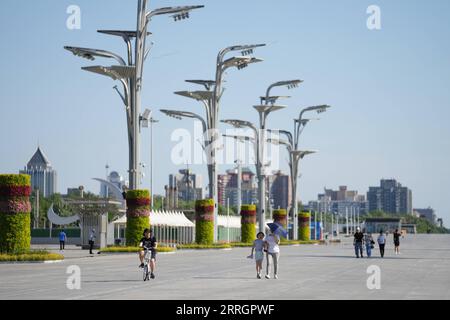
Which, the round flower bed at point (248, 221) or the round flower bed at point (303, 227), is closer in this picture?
the round flower bed at point (248, 221)

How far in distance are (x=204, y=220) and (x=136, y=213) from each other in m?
12.6

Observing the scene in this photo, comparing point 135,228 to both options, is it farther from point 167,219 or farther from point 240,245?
point 167,219

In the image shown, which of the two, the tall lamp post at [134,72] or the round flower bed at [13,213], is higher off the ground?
the tall lamp post at [134,72]

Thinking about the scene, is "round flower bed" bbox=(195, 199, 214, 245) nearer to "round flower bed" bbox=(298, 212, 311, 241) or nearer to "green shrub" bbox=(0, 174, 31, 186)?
"green shrub" bbox=(0, 174, 31, 186)

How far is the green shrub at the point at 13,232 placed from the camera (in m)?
38.5

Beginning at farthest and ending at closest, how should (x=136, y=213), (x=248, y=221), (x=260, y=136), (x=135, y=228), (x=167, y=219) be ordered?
(x=167, y=219)
(x=260, y=136)
(x=248, y=221)
(x=135, y=228)
(x=136, y=213)

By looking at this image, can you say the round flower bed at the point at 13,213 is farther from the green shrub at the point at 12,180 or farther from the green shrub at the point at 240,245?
the green shrub at the point at 240,245

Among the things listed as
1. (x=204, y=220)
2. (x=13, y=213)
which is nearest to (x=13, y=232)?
(x=13, y=213)

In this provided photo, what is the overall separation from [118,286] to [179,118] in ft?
142

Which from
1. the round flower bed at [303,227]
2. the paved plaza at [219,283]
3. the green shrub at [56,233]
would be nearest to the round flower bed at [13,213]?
the paved plaza at [219,283]

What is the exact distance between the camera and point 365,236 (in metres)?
46.8

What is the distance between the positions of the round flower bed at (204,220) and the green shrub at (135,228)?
11662 mm

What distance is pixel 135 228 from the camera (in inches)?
1873
